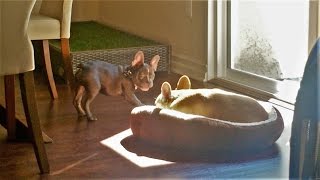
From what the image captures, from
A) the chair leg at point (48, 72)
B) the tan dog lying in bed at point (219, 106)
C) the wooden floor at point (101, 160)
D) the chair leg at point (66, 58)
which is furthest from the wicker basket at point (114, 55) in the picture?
the tan dog lying in bed at point (219, 106)

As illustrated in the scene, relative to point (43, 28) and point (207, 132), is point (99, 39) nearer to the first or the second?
point (43, 28)

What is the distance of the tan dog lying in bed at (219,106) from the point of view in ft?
8.95

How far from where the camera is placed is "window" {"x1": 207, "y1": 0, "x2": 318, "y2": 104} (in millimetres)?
3508

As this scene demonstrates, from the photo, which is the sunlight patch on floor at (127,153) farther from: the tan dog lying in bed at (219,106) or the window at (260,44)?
the window at (260,44)

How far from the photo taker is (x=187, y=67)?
4.43 metres

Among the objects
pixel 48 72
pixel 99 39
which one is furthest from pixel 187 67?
pixel 48 72

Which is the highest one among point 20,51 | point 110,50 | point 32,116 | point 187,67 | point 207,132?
point 20,51

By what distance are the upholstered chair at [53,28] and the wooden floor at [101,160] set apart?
2.06 ft

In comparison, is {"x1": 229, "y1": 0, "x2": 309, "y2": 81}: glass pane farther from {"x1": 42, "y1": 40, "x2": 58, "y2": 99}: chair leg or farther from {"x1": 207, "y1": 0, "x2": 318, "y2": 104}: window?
{"x1": 42, "y1": 40, "x2": 58, "y2": 99}: chair leg

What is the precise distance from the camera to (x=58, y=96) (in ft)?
12.8

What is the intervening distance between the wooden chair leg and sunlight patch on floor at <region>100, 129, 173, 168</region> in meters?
0.40

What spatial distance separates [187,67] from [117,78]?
52.2 inches

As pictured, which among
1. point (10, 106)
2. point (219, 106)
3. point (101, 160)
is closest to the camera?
point (101, 160)

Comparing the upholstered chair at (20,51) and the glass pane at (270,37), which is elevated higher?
the upholstered chair at (20,51)
